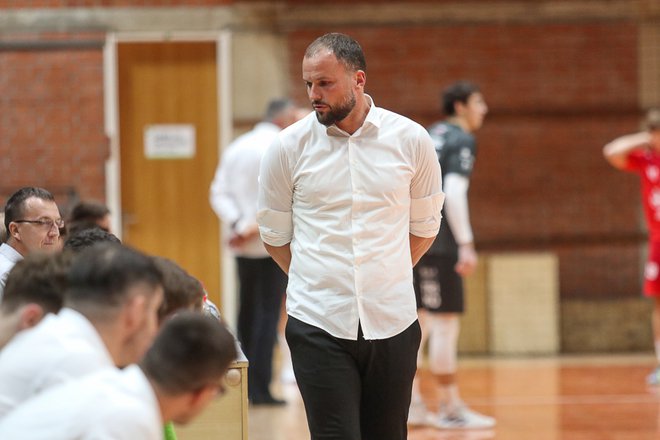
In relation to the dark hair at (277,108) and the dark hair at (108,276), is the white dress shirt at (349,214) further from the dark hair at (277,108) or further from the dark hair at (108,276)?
the dark hair at (277,108)

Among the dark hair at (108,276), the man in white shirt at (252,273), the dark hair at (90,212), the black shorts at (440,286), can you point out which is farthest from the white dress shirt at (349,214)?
the man in white shirt at (252,273)

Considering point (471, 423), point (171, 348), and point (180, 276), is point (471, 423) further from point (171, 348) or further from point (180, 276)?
point (171, 348)

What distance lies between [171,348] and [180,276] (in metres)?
0.78

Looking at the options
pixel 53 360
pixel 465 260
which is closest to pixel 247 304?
pixel 465 260

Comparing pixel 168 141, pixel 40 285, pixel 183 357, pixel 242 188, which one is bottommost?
pixel 183 357

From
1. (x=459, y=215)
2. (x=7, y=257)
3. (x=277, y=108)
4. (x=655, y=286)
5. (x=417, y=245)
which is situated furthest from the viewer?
(x=655, y=286)

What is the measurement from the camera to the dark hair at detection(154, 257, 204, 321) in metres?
2.75

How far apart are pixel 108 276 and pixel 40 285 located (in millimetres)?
465

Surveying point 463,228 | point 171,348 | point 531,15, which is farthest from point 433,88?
point 171,348

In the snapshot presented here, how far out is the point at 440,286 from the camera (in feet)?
20.9

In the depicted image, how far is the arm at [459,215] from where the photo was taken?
6.32 metres

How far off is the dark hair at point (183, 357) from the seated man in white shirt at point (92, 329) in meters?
0.18

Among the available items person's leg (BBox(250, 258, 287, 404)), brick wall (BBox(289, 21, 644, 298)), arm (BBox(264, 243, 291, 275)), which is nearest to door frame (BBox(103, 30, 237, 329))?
brick wall (BBox(289, 21, 644, 298))

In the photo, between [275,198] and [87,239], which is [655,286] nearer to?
[275,198]
